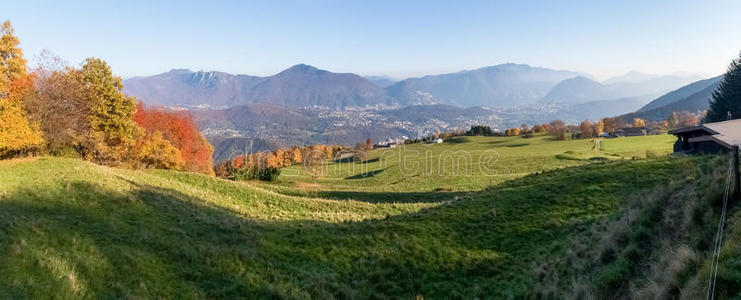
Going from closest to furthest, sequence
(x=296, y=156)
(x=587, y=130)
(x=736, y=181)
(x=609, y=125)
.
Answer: (x=736, y=181), (x=587, y=130), (x=609, y=125), (x=296, y=156)

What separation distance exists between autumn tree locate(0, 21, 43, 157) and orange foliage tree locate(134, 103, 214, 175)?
66.9 feet

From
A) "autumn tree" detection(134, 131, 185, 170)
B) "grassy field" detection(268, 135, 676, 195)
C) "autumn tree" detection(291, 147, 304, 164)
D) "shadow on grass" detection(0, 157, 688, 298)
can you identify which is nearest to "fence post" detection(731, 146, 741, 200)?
"shadow on grass" detection(0, 157, 688, 298)

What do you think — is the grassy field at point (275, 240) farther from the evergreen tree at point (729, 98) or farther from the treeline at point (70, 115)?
the evergreen tree at point (729, 98)

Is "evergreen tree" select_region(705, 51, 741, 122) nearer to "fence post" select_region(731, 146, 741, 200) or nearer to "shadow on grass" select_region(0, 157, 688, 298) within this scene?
"shadow on grass" select_region(0, 157, 688, 298)

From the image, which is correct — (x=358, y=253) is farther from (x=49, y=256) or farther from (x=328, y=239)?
(x=49, y=256)

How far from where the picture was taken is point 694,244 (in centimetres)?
703

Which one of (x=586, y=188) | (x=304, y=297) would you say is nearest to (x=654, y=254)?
(x=304, y=297)

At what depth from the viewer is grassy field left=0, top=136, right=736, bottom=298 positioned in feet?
31.5

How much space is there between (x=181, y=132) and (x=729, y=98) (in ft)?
300

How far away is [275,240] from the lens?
1505cm

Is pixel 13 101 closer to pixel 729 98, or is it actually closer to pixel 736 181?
pixel 736 181

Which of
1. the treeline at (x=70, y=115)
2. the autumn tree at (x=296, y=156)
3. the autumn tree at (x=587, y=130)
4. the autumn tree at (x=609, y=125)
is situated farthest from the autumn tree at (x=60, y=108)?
the autumn tree at (x=609, y=125)

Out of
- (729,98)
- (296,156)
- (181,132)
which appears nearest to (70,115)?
(181,132)

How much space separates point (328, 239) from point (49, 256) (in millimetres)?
9191
